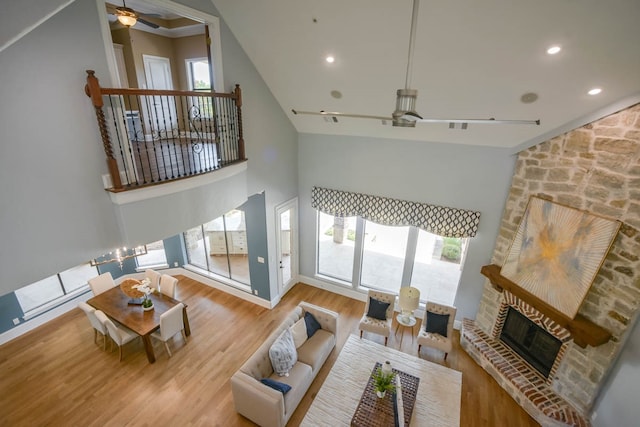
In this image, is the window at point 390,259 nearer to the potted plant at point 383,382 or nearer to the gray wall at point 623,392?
the potted plant at point 383,382

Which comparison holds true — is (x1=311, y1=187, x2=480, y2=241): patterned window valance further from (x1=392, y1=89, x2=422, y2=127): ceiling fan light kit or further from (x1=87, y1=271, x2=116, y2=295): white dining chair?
(x1=87, y1=271, x2=116, y2=295): white dining chair

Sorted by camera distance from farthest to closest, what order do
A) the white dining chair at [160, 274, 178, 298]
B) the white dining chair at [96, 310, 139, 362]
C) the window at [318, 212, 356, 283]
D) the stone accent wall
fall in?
the window at [318, 212, 356, 283] → the white dining chair at [160, 274, 178, 298] → the white dining chair at [96, 310, 139, 362] → the stone accent wall

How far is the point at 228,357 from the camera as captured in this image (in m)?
5.34

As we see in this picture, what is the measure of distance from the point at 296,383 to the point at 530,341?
3.83 meters

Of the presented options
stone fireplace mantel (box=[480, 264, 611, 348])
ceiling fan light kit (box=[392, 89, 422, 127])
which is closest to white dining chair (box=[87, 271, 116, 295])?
ceiling fan light kit (box=[392, 89, 422, 127])

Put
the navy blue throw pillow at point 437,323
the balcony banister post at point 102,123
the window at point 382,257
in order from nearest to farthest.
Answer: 1. the balcony banister post at point 102,123
2. the navy blue throw pillow at point 437,323
3. the window at point 382,257

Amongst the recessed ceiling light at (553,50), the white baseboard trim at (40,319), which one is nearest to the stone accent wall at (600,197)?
the recessed ceiling light at (553,50)

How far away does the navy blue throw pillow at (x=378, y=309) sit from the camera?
5.70 metres

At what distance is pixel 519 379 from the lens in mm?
4617

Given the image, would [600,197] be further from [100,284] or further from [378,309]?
[100,284]

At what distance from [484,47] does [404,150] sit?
2408 millimetres

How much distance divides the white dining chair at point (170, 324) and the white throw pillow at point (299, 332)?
2109 millimetres

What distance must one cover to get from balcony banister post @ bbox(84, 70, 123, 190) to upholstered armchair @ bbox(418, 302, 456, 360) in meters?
5.19

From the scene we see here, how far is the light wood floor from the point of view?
4.32 meters
